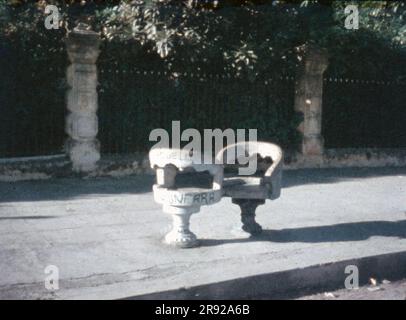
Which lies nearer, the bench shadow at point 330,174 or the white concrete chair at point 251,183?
the white concrete chair at point 251,183

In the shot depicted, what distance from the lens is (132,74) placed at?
960cm

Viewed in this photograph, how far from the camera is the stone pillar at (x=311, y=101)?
10875mm

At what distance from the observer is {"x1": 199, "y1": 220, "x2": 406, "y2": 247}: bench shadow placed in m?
5.73

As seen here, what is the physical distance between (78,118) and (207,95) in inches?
101

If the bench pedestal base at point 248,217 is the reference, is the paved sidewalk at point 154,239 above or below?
below

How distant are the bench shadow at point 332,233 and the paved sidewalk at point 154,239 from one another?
0.01 meters

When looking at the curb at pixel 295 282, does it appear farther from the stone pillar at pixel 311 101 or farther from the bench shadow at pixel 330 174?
the stone pillar at pixel 311 101

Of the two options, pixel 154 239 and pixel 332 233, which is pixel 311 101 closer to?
pixel 332 233

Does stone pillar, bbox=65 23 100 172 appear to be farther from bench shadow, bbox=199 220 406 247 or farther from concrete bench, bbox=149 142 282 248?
bench shadow, bbox=199 220 406 247

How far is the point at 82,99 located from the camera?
29.6 ft

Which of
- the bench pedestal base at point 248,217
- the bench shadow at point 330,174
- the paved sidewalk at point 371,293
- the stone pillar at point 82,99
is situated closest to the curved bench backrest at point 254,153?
the bench pedestal base at point 248,217

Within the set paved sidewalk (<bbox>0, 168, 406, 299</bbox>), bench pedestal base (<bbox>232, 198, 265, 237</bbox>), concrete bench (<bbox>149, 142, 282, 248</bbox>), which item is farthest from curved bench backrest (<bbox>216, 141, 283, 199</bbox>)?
paved sidewalk (<bbox>0, 168, 406, 299</bbox>)

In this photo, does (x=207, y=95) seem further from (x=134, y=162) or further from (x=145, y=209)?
(x=145, y=209)

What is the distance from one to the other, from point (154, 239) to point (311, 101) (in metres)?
6.39
